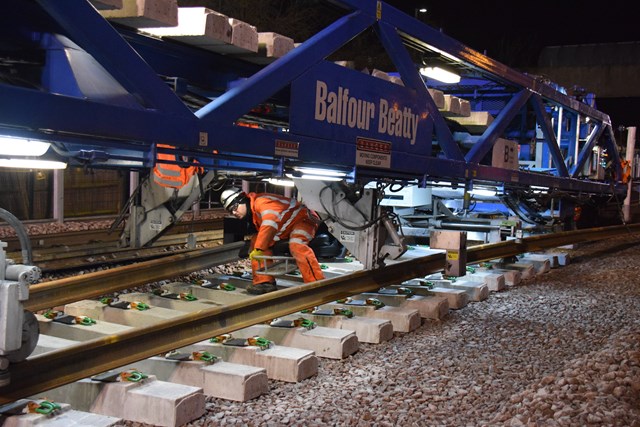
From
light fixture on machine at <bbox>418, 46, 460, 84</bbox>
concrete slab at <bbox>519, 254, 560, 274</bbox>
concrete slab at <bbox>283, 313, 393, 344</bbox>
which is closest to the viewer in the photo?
concrete slab at <bbox>283, 313, 393, 344</bbox>

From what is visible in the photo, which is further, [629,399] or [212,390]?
[212,390]

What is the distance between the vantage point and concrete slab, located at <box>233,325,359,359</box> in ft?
17.6

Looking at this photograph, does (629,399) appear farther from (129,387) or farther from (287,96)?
(287,96)

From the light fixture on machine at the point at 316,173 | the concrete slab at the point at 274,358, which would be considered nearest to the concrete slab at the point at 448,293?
the light fixture on machine at the point at 316,173

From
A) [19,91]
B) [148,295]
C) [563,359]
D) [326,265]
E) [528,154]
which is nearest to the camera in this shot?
[19,91]

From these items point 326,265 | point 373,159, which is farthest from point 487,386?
point 326,265

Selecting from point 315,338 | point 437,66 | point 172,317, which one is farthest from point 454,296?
point 172,317

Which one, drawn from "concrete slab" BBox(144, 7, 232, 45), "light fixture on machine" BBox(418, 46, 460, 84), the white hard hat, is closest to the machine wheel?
"concrete slab" BBox(144, 7, 232, 45)

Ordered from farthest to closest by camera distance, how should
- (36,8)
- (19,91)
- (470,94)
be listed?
(470,94)
(36,8)
(19,91)

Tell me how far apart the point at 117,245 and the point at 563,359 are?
6424 mm

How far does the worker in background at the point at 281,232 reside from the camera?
734 cm

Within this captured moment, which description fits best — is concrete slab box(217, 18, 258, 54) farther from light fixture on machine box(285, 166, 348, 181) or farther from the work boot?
the work boot

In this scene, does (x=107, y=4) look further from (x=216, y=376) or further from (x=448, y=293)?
(x=448, y=293)

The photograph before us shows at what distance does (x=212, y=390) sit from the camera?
4418mm
